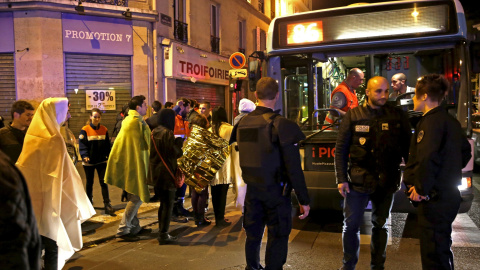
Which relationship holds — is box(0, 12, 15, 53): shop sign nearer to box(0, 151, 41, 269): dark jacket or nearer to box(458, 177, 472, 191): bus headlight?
box(458, 177, 472, 191): bus headlight

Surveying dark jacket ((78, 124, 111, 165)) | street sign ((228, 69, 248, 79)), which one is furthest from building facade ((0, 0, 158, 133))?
dark jacket ((78, 124, 111, 165))

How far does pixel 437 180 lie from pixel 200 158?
358 centimetres

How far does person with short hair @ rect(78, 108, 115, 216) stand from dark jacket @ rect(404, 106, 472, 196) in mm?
5348

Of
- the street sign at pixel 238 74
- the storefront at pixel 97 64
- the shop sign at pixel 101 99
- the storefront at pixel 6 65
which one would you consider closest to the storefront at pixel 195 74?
the storefront at pixel 97 64

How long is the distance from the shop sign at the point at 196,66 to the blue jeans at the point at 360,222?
12.8 metres

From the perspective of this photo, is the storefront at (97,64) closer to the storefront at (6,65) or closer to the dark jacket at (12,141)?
the storefront at (6,65)

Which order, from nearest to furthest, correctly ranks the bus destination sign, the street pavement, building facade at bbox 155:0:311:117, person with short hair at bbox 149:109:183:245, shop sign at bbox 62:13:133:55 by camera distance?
the street pavement → person with short hair at bbox 149:109:183:245 → the bus destination sign → shop sign at bbox 62:13:133:55 → building facade at bbox 155:0:311:117

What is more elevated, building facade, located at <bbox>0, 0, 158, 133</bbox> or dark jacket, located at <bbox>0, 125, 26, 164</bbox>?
building facade, located at <bbox>0, 0, 158, 133</bbox>

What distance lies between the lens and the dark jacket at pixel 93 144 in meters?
7.33

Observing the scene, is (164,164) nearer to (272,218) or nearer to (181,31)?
(272,218)

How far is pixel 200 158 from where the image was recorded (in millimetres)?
6289

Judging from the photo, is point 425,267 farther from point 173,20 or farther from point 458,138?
point 173,20

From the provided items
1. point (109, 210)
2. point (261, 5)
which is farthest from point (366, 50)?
point (261, 5)

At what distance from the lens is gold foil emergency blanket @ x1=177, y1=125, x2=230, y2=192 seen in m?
6.28
